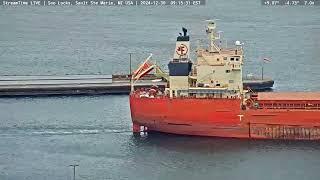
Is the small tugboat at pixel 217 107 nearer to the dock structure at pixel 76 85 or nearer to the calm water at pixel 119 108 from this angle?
the calm water at pixel 119 108

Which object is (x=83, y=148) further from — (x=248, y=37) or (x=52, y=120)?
(x=248, y=37)

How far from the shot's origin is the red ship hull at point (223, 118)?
40.0 metres

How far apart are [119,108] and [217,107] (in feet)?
27.3

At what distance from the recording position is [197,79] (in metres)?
41.1

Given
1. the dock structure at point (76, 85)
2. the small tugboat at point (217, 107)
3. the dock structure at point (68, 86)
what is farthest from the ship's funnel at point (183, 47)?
the dock structure at point (68, 86)

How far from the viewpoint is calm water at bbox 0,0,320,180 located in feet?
119

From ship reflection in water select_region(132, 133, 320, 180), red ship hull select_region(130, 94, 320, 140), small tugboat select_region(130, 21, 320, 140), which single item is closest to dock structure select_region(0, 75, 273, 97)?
Answer: small tugboat select_region(130, 21, 320, 140)

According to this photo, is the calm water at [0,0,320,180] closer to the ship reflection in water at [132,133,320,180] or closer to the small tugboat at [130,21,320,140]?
the ship reflection in water at [132,133,320,180]

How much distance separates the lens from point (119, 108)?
46969 mm

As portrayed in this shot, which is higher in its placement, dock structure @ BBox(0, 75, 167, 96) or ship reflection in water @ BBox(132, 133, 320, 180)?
dock structure @ BBox(0, 75, 167, 96)

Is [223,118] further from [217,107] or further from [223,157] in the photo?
[223,157]

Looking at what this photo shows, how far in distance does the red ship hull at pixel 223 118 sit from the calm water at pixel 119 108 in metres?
0.61

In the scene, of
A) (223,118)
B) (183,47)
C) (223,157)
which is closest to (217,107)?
(223,118)

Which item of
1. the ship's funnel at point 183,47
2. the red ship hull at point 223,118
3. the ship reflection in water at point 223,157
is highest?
the ship's funnel at point 183,47
